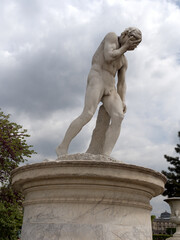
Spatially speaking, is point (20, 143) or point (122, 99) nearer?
point (122, 99)

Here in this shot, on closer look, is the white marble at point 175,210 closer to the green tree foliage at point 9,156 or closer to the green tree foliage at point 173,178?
the green tree foliage at point 9,156

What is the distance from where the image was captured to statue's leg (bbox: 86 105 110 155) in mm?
6066

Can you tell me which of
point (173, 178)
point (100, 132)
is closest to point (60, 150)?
point (100, 132)

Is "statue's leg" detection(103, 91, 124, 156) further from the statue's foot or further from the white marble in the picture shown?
the white marble

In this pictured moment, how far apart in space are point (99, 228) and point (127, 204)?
53cm

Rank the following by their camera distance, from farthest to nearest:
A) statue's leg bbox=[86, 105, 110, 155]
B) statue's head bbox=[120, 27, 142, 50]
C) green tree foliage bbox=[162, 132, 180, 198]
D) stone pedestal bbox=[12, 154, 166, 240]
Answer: green tree foliage bbox=[162, 132, 180, 198] < statue's leg bbox=[86, 105, 110, 155] < statue's head bbox=[120, 27, 142, 50] < stone pedestal bbox=[12, 154, 166, 240]

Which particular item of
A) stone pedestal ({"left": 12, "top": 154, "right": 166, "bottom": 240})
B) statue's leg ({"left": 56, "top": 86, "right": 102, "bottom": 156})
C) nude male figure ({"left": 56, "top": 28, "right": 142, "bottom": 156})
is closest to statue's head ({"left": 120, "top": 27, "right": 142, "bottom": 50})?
nude male figure ({"left": 56, "top": 28, "right": 142, "bottom": 156})

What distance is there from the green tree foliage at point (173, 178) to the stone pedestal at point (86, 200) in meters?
26.8

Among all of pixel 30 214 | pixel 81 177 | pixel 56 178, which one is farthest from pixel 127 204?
pixel 30 214

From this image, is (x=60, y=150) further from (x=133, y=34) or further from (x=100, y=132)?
(x=133, y=34)

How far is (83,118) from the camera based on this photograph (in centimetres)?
560

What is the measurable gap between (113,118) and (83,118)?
577mm

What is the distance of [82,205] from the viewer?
3.81 metres

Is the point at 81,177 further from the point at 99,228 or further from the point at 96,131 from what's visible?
the point at 96,131
